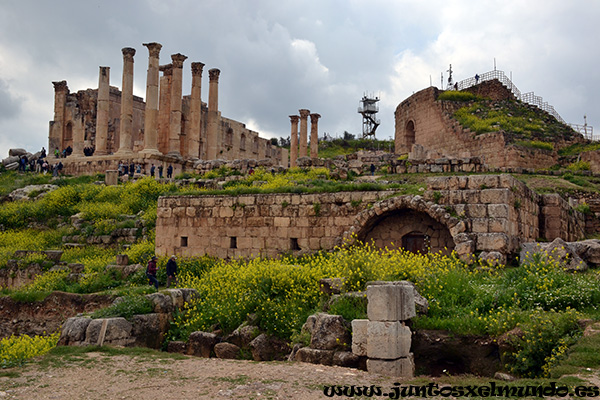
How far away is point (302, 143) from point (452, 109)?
10274 millimetres

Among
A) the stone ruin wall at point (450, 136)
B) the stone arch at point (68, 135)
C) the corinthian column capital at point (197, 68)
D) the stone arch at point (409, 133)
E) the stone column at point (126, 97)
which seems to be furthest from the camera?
the stone arch at point (68, 135)

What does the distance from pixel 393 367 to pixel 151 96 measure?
1191 inches

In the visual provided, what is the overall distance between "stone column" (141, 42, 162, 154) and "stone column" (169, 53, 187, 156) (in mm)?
1221

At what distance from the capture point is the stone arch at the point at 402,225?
1352 cm

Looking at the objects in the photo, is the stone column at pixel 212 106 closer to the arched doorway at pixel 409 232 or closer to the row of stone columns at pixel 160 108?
the row of stone columns at pixel 160 108

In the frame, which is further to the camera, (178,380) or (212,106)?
(212,106)

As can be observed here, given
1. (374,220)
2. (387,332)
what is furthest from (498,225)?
(387,332)

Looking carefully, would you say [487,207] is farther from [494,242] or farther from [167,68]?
[167,68]

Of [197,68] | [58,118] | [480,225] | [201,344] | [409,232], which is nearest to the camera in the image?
[201,344]

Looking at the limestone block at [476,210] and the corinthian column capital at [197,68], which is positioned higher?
the corinthian column capital at [197,68]

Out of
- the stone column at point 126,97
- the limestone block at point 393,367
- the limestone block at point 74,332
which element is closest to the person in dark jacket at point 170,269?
the limestone block at point 74,332

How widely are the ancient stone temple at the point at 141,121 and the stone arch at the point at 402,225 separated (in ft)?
54.9

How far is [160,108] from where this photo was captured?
128 ft

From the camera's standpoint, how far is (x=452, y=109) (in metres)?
36.7
